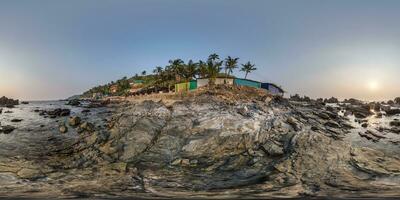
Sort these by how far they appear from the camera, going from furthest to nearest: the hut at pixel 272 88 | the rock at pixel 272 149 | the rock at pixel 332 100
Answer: the hut at pixel 272 88 < the rock at pixel 332 100 < the rock at pixel 272 149

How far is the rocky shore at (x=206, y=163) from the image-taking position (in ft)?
68.0

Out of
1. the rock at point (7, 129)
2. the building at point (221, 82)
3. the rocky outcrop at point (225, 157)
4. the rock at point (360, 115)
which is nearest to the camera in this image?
the rocky outcrop at point (225, 157)

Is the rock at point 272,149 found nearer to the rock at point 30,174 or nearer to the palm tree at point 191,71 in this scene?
the rock at point 30,174

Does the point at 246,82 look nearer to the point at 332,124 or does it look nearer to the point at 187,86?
the point at 187,86

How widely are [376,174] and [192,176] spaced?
12.1m

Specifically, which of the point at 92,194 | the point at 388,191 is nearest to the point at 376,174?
the point at 388,191

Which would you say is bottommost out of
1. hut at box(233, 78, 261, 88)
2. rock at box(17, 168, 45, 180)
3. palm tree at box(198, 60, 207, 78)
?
rock at box(17, 168, 45, 180)

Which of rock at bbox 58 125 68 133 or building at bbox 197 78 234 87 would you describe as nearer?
rock at bbox 58 125 68 133

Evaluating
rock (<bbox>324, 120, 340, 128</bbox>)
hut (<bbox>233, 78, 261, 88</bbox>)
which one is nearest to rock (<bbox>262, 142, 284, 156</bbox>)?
rock (<bbox>324, 120, 340, 128</bbox>)

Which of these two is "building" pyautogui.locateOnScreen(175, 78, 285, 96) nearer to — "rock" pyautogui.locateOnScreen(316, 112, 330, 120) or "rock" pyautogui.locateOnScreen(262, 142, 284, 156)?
"rock" pyautogui.locateOnScreen(316, 112, 330, 120)

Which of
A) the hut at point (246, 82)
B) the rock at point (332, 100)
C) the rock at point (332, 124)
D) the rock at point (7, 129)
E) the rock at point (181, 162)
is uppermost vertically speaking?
the hut at point (246, 82)

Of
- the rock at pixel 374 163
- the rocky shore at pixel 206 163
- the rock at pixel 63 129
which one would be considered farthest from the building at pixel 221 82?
the rock at pixel 374 163

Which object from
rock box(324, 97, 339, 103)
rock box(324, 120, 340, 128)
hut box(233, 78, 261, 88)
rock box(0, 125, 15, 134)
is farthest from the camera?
hut box(233, 78, 261, 88)

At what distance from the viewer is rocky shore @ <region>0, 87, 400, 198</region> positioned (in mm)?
20719
